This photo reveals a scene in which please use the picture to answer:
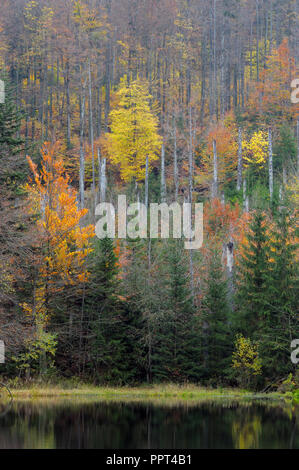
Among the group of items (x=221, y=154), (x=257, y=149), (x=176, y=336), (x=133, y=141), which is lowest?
(x=176, y=336)

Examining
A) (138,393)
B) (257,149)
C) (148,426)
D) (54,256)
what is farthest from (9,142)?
(257,149)

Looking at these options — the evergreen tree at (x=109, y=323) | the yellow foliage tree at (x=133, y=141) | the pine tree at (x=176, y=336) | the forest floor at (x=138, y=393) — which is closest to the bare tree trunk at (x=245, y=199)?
the yellow foliage tree at (x=133, y=141)

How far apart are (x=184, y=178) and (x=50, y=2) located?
2481cm

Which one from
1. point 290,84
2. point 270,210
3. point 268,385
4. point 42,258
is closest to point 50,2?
point 290,84

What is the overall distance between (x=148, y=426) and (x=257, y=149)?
36378 mm

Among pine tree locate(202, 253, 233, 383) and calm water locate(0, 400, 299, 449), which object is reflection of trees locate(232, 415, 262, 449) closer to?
calm water locate(0, 400, 299, 449)

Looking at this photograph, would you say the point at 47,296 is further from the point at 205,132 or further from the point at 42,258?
the point at 205,132

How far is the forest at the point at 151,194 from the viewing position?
3127 cm

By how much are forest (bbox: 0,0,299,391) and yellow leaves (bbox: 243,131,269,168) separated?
247mm

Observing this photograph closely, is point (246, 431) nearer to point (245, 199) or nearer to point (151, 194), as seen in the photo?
point (245, 199)

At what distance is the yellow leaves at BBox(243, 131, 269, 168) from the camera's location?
170 feet

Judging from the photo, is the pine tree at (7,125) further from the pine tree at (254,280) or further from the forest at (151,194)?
the pine tree at (254,280)

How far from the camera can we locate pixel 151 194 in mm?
52250

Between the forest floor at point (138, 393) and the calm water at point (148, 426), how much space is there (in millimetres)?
2614
